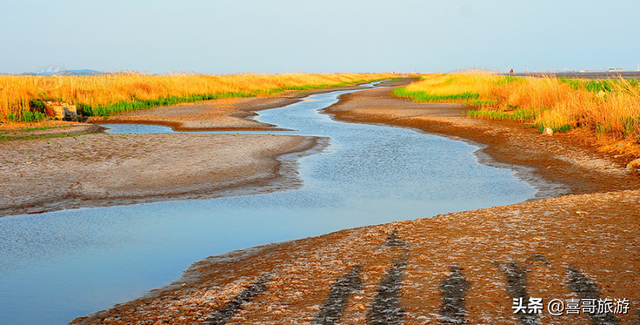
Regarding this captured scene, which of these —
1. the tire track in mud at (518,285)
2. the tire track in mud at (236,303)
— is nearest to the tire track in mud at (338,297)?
the tire track in mud at (236,303)

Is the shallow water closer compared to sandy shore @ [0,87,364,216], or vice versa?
the shallow water

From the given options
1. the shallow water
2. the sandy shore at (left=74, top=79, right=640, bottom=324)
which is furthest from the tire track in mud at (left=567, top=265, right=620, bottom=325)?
the shallow water

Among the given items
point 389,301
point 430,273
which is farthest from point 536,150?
point 389,301

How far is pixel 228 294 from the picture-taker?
4176mm

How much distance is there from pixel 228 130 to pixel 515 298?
14.5 meters

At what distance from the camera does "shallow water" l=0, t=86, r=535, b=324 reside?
15.5 feet

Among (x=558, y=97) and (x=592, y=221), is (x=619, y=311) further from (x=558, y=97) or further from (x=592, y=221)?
(x=558, y=97)

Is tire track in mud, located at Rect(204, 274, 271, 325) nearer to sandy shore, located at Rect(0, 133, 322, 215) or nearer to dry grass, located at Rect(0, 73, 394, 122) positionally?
sandy shore, located at Rect(0, 133, 322, 215)

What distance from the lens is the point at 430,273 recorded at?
4.37 m

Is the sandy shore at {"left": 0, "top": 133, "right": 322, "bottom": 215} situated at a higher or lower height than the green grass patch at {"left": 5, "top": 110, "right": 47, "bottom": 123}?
lower

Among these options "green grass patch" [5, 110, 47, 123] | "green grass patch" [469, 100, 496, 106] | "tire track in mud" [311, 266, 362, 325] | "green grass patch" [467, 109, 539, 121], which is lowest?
"tire track in mud" [311, 266, 362, 325]

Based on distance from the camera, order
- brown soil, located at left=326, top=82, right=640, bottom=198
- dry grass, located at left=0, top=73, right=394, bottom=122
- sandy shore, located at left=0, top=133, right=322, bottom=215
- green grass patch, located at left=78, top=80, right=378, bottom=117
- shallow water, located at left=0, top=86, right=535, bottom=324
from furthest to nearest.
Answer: green grass patch, located at left=78, top=80, right=378, bottom=117
dry grass, located at left=0, top=73, right=394, bottom=122
brown soil, located at left=326, top=82, right=640, bottom=198
sandy shore, located at left=0, top=133, right=322, bottom=215
shallow water, located at left=0, top=86, right=535, bottom=324

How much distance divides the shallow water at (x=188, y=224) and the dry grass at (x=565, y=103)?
351cm

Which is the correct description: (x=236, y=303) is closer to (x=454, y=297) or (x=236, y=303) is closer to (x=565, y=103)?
(x=454, y=297)
